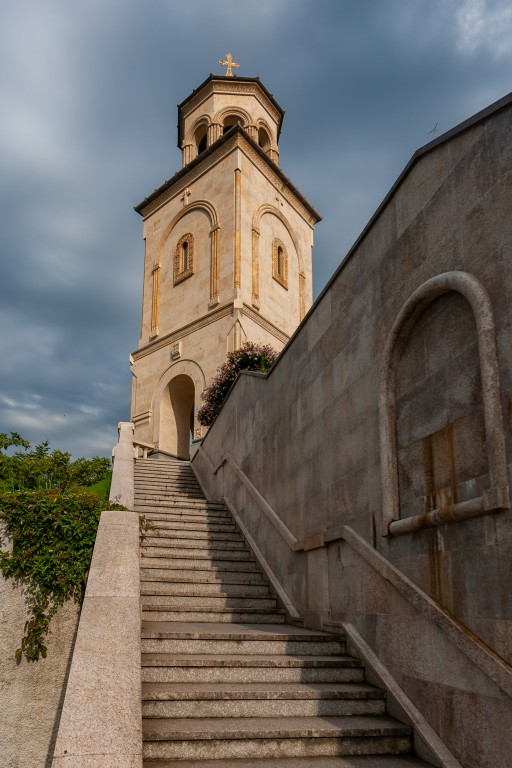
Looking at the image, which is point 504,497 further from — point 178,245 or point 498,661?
point 178,245

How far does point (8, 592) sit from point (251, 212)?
19.3 metres

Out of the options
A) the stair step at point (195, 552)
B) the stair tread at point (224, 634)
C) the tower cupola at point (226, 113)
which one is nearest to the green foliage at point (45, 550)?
the stair tread at point (224, 634)

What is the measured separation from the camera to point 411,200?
5262 millimetres

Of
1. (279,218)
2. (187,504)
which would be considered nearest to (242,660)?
(187,504)

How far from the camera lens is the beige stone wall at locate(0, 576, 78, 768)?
→ 4.88m

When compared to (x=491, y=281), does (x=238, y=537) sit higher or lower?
lower

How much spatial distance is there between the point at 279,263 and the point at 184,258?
12.6ft

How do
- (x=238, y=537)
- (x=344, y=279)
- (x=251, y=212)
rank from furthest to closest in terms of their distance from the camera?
(x=251, y=212) < (x=238, y=537) < (x=344, y=279)

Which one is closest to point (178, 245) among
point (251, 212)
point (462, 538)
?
point (251, 212)

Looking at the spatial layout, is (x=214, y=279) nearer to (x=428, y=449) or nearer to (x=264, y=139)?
(x=264, y=139)

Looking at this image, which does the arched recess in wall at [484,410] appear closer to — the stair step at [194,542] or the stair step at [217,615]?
the stair step at [217,615]

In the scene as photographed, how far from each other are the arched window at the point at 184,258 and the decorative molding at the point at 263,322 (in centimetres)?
341

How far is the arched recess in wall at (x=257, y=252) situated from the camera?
22.0m

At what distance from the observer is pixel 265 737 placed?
4184mm
